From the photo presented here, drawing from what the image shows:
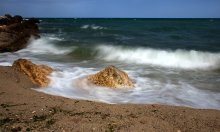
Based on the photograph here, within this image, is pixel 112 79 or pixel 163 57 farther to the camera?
pixel 163 57

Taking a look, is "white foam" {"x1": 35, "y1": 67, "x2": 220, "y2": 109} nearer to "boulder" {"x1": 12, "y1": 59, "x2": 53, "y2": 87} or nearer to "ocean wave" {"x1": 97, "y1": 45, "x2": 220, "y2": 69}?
"boulder" {"x1": 12, "y1": 59, "x2": 53, "y2": 87}

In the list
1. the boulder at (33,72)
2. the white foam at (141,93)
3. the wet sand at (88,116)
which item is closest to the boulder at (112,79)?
the white foam at (141,93)

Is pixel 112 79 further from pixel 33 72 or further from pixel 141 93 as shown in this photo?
pixel 33 72

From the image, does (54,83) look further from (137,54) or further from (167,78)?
(137,54)

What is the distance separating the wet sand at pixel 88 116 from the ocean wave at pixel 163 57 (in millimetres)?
7124

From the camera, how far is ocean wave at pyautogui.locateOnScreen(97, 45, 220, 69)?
40.7 feet

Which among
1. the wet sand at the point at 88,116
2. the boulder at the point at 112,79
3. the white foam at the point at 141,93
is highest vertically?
the boulder at the point at 112,79

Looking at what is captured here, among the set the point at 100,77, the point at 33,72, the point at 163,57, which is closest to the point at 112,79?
the point at 100,77

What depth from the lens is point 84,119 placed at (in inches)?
173

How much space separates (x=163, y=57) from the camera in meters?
14.1

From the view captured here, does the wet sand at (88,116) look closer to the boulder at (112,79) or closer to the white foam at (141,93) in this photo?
the white foam at (141,93)

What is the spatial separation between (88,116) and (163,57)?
1011 cm

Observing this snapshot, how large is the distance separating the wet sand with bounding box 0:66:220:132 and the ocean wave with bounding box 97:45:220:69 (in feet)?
23.4

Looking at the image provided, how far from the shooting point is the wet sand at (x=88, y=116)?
4.12 m
